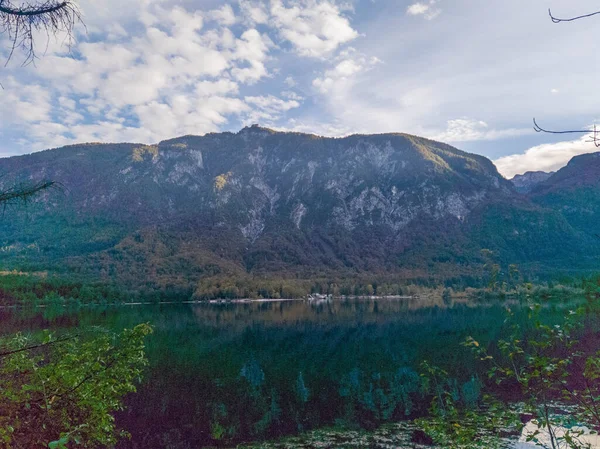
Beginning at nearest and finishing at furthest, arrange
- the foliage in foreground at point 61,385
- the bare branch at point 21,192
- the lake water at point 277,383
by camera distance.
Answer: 1. the bare branch at point 21,192
2. the foliage in foreground at point 61,385
3. the lake water at point 277,383

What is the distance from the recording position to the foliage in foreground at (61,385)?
24.7ft

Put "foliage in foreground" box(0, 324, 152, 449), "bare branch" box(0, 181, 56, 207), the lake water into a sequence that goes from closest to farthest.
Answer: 1. "bare branch" box(0, 181, 56, 207)
2. "foliage in foreground" box(0, 324, 152, 449)
3. the lake water

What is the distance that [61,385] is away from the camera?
8719 mm

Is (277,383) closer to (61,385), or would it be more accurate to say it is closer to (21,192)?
(61,385)

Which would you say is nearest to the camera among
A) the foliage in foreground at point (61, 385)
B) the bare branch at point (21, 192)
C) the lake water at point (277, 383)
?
the bare branch at point (21, 192)

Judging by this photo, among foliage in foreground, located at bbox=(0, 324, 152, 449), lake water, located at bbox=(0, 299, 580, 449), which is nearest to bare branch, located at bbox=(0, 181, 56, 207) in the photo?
foliage in foreground, located at bbox=(0, 324, 152, 449)

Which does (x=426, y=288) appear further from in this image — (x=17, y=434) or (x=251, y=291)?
(x=17, y=434)

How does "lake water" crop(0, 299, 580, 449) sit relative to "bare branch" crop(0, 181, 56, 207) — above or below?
below

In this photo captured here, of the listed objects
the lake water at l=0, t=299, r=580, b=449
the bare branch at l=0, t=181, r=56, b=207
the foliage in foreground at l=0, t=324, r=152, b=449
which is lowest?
the lake water at l=0, t=299, r=580, b=449

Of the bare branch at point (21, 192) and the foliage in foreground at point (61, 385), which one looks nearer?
the bare branch at point (21, 192)

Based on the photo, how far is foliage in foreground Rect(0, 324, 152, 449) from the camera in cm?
752

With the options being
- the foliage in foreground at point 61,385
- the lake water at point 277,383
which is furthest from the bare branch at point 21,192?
the lake water at point 277,383

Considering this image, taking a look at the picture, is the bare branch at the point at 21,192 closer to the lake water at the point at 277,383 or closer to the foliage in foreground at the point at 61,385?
the foliage in foreground at the point at 61,385

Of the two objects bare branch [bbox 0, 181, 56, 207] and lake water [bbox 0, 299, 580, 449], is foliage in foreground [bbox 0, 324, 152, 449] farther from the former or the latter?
bare branch [bbox 0, 181, 56, 207]
